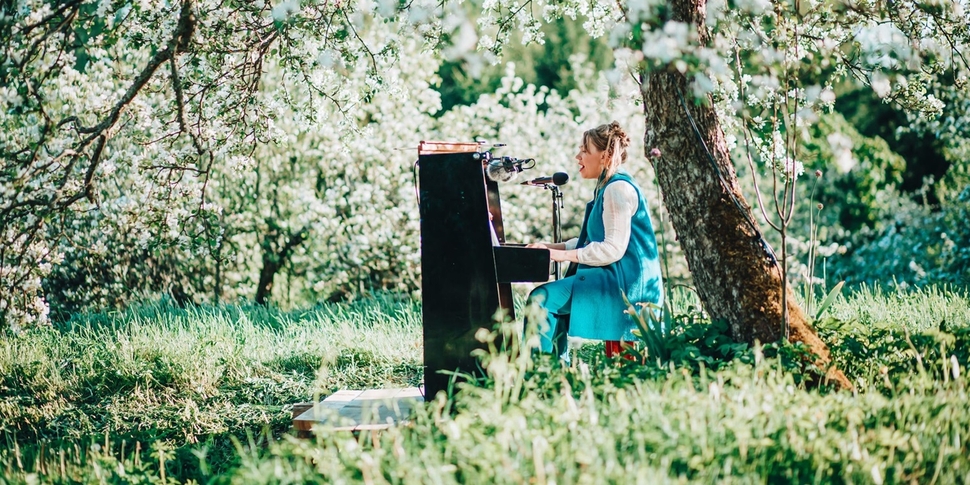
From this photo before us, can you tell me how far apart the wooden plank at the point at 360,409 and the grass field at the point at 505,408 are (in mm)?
119

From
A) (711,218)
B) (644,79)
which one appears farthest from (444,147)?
(711,218)

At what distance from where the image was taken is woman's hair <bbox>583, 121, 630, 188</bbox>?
14.4ft

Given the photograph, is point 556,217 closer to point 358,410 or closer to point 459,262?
point 459,262

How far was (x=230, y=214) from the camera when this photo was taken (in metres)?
9.48

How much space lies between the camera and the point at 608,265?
4.36 meters

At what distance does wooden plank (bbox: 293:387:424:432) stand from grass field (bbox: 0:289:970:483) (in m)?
0.12

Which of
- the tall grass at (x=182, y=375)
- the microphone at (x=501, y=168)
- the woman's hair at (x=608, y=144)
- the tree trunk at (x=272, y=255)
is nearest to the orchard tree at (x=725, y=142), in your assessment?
the woman's hair at (x=608, y=144)

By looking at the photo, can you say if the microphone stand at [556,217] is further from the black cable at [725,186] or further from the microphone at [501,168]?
the black cable at [725,186]

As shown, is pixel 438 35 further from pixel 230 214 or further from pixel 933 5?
pixel 230 214

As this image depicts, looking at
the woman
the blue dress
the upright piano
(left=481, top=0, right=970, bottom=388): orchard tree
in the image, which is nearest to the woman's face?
the woman

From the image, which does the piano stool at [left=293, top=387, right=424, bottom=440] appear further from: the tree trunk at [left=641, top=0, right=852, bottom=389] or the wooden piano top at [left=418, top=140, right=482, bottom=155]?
the tree trunk at [left=641, top=0, right=852, bottom=389]

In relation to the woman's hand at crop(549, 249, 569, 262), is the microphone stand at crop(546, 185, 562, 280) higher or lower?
higher

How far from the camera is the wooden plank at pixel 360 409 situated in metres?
3.88

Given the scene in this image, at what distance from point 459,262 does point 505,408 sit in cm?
106
